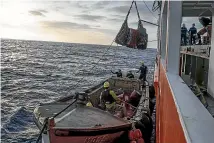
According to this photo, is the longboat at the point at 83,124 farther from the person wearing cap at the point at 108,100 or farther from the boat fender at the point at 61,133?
the person wearing cap at the point at 108,100

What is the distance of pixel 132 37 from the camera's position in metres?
17.1

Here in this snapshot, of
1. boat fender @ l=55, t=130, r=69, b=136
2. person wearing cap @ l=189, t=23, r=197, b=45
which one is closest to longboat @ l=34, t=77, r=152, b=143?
boat fender @ l=55, t=130, r=69, b=136

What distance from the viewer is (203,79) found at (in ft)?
33.1

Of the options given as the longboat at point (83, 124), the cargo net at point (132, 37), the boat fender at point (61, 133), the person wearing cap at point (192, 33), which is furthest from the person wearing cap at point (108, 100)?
the person wearing cap at point (192, 33)

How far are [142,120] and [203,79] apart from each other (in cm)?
264

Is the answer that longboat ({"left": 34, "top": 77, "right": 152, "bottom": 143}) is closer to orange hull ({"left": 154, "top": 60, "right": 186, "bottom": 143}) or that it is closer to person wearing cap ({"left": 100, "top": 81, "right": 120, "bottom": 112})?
person wearing cap ({"left": 100, "top": 81, "right": 120, "bottom": 112})

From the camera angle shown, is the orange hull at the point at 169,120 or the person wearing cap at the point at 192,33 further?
the person wearing cap at the point at 192,33

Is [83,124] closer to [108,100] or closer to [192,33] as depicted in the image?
[108,100]

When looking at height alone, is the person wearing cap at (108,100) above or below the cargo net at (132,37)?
below

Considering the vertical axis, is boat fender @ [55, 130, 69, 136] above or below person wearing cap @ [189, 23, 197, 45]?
below

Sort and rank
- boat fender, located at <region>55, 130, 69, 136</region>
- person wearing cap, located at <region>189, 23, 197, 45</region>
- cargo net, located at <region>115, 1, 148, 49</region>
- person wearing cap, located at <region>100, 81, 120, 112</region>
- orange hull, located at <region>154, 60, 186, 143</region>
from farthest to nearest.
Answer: cargo net, located at <region>115, 1, 148, 49</region>, person wearing cap, located at <region>189, 23, 197, 45</region>, person wearing cap, located at <region>100, 81, 120, 112</region>, boat fender, located at <region>55, 130, 69, 136</region>, orange hull, located at <region>154, 60, 186, 143</region>

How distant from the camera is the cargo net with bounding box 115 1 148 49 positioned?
16.8 m

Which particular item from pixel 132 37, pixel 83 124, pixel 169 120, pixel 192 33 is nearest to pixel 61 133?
pixel 83 124

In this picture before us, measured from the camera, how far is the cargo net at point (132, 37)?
1680 centimetres
